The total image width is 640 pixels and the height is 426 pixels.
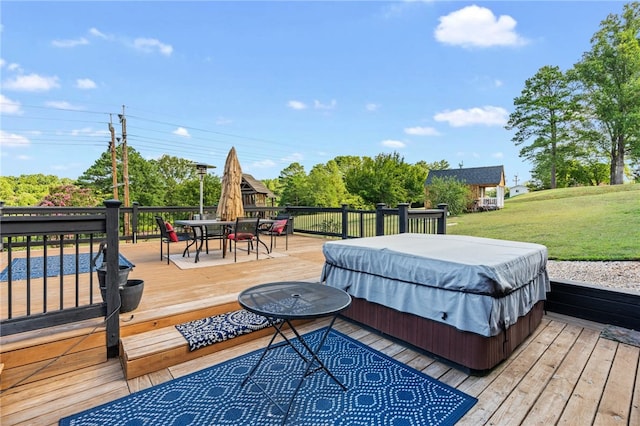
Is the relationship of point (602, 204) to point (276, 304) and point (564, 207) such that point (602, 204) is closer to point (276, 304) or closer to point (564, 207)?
point (564, 207)

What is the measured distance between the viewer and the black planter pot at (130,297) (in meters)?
2.71

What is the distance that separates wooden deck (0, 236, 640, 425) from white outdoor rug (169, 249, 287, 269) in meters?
1.39

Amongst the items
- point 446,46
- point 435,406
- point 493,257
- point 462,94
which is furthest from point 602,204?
point 435,406

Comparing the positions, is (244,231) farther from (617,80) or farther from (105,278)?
(617,80)

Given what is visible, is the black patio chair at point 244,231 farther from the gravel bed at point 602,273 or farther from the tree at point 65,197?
the tree at point 65,197

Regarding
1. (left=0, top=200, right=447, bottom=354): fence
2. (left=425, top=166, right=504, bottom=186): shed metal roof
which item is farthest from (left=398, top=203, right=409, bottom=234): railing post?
(left=425, top=166, right=504, bottom=186): shed metal roof

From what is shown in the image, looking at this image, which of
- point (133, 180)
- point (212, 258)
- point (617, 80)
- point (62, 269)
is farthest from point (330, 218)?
point (133, 180)

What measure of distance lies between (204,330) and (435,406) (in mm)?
1932

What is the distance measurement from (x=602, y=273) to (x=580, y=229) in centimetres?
353

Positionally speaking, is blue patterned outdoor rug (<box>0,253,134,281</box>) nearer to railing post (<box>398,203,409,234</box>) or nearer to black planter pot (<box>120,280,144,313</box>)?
black planter pot (<box>120,280,144,313</box>)

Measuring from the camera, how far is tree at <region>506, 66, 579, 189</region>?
1712 cm

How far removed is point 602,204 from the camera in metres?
9.25

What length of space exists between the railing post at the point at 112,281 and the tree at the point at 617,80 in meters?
14.9

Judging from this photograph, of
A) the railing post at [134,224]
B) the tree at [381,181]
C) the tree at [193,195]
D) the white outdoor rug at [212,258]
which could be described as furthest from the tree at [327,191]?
the white outdoor rug at [212,258]
